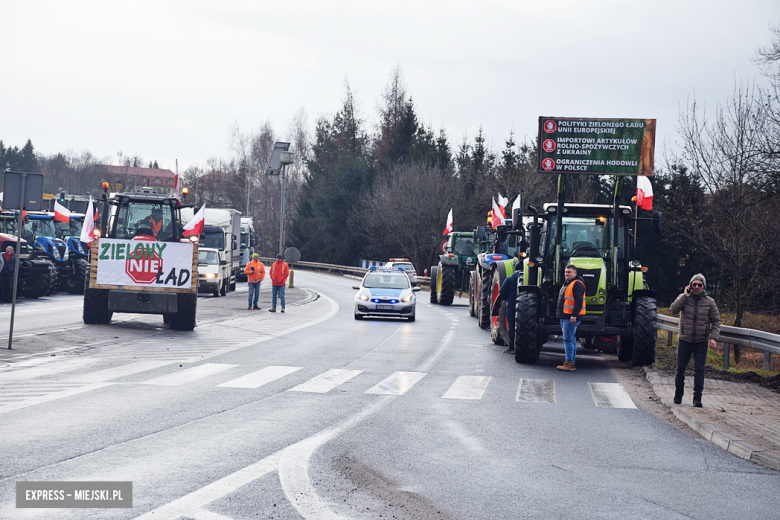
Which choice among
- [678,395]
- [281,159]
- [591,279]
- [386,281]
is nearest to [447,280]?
[386,281]

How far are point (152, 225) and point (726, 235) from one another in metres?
19.2

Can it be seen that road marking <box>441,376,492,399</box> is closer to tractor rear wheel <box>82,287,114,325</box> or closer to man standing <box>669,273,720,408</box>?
man standing <box>669,273,720,408</box>

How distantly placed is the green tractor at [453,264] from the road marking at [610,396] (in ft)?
66.0

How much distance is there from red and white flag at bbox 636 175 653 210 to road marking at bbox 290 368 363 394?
7.42m

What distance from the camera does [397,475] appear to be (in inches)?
269

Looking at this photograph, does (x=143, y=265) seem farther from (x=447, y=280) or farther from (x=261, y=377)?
(x=447, y=280)

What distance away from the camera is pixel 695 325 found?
458 inches

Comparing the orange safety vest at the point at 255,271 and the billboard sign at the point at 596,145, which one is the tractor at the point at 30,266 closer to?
the orange safety vest at the point at 255,271

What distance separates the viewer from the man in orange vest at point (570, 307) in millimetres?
14680

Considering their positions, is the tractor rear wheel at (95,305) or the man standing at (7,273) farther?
the man standing at (7,273)

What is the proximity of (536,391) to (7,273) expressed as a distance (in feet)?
66.1

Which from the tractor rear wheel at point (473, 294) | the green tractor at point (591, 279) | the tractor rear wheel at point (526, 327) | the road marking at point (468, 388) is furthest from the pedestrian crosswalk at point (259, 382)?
the tractor rear wheel at point (473, 294)

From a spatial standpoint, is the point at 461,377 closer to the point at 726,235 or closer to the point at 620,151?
the point at 620,151

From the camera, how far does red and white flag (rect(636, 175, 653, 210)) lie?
17.6 m
